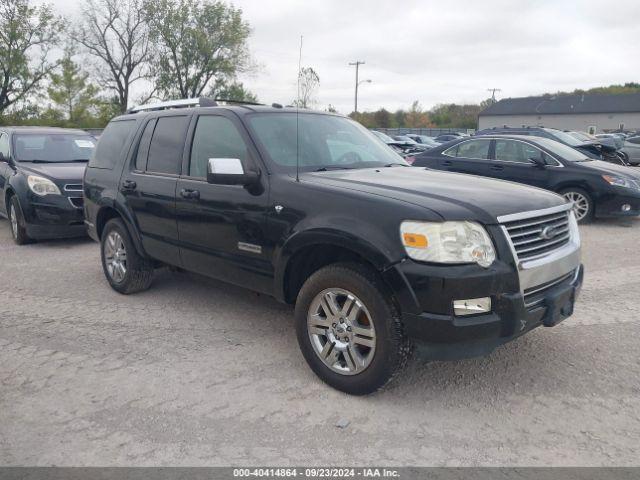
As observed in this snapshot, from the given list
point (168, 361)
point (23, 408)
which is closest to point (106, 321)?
point (168, 361)

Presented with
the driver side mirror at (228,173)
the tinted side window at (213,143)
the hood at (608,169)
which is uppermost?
the tinted side window at (213,143)

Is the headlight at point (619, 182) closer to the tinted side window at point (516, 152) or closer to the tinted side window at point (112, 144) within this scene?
the tinted side window at point (516, 152)

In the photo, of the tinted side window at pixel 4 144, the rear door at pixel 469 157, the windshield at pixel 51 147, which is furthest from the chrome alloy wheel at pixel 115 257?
the rear door at pixel 469 157

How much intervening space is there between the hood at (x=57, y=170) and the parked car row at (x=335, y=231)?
201cm

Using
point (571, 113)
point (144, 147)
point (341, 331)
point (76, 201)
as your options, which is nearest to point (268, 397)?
point (341, 331)

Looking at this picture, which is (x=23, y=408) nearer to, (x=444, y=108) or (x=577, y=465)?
(x=577, y=465)

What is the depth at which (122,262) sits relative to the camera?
213 inches

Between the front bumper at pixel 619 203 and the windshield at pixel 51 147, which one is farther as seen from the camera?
the front bumper at pixel 619 203

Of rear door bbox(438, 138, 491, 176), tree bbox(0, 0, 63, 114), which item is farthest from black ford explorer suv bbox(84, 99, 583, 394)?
tree bbox(0, 0, 63, 114)

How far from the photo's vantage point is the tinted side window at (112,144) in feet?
17.8

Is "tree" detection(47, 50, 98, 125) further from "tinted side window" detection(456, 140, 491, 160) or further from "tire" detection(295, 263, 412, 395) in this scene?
"tire" detection(295, 263, 412, 395)

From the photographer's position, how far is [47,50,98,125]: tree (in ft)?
134

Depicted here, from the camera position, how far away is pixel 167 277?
20.1 ft

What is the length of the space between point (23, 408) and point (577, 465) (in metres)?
3.17
